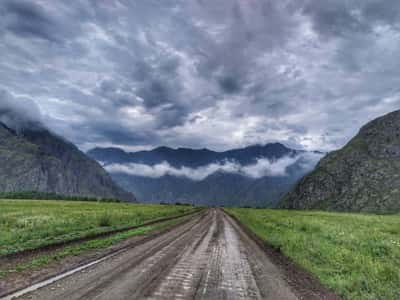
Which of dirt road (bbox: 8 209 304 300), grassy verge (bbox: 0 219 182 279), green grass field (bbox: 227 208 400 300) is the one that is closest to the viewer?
dirt road (bbox: 8 209 304 300)

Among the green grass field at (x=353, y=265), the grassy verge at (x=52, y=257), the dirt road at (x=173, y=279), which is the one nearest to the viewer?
the dirt road at (x=173, y=279)

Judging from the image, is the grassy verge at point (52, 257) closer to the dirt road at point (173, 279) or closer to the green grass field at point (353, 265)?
the dirt road at point (173, 279)

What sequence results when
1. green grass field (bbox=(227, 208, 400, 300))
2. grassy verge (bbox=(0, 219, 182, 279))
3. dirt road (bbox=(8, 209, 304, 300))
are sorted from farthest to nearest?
grassy verge (bbox=(0, 219, 182, 279))
green grass field (bbox=(227, 208, 400, 300))
dirt road (bbox=(8, 209, 304, 300))

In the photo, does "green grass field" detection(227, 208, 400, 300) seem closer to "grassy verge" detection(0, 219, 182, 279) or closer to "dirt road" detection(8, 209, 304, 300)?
"dirt road" detection(8, 209, 304, 300)

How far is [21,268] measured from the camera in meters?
8.91

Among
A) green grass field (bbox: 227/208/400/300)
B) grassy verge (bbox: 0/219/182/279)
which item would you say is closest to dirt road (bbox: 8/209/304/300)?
green grass field (bbox: 227/208/400/300)

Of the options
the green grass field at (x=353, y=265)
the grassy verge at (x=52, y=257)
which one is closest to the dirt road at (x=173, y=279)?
A: the green grass field at (x=353, y=265)

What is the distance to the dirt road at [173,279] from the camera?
22.0 feet

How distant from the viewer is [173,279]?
26.4 feet

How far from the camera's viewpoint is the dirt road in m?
6.70

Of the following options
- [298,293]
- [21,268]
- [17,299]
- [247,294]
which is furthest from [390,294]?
[21,268]

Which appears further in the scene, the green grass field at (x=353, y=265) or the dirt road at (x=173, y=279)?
the green grass field at (x=353, y=265)

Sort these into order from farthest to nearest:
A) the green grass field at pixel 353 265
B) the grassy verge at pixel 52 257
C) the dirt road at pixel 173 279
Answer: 1. the grassy verge at pixel 52 257
2. the green grass field at pixel 353 265
3. the dirt road at pixel 173 279

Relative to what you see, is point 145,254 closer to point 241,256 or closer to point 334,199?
point 241,256
